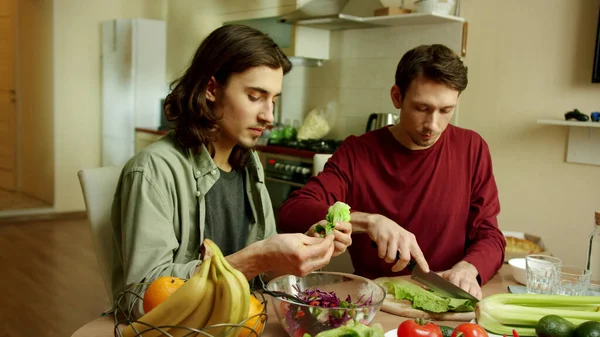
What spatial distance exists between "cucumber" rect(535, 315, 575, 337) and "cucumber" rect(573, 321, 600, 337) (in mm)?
17

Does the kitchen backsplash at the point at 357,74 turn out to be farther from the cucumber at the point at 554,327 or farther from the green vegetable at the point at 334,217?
the cucumber at the point at 554,327

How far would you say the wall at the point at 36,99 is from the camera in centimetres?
609

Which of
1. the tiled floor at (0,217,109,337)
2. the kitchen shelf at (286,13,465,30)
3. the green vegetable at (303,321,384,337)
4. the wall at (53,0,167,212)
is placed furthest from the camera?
the wall at (53,0,167,212)

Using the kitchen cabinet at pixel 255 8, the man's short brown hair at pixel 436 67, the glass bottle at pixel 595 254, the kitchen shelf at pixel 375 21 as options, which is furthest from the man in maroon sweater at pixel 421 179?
the kitchen cabinet at pixel 255 8

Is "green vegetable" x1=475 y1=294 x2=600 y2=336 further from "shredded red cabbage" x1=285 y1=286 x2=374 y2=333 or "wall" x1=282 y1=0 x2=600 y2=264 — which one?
"wall" x1=282 y1=0 x2=600 y2=264

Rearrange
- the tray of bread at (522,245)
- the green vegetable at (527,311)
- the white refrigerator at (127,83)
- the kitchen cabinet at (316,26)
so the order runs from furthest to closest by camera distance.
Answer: the white refrigerator at (127,83), the kitchen cabinet at (316,26), the tray of bread at (522,245), the green vegetable at (527,311)

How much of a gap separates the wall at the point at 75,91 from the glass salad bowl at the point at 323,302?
534 cm

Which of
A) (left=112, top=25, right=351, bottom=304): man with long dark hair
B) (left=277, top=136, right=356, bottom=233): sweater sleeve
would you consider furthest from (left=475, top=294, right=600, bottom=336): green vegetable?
(left=277, top=136, right=356, bottom=233): sweater sleeve

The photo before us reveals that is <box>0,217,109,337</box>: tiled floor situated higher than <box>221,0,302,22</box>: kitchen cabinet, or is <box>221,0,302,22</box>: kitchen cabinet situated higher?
<box>221,0,302,22</box>: kitchen cabinet

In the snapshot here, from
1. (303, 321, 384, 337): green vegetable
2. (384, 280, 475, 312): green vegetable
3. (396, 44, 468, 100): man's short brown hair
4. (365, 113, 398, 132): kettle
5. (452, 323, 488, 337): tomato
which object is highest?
(396, 44, 468, 100): man's short brown hair

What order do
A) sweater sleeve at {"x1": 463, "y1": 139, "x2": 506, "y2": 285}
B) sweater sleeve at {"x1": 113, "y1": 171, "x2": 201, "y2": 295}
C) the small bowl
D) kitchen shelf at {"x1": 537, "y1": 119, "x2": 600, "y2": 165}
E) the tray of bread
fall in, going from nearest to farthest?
sweater sleeve at {"x1": 113, "y1": 171, "x2": 201, "y2": 295}, the small bowl, sweater sleeve at {"x1": 463, "y1": 139, "x2": 506, "y2": 285}, the tray of bread, kitchen shelf at {"x1": 537, "y1": 119, "x2": 600, "y2": 165}

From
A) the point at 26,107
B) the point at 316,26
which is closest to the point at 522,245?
the point at 316,26

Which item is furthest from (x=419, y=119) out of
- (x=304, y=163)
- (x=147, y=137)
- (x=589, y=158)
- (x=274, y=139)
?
(x=147, y=137)

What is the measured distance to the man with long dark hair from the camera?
1337 mm
